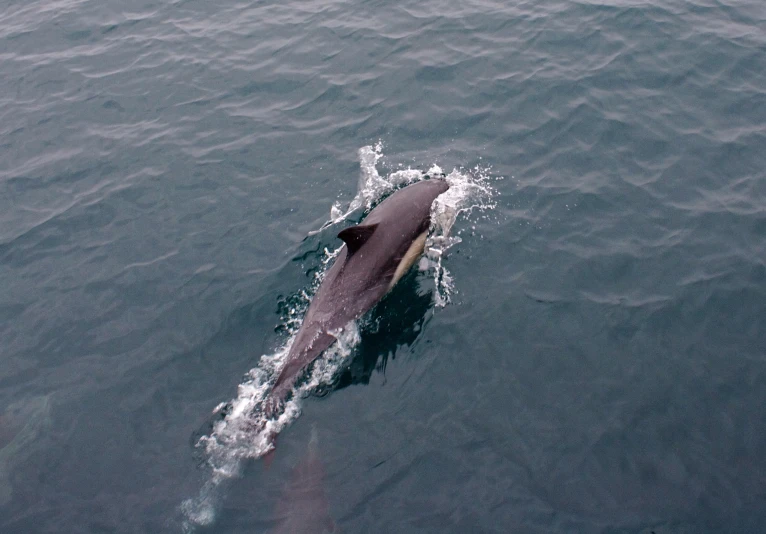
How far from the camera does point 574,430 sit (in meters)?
10.8

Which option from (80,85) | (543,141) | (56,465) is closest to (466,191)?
(543,141)

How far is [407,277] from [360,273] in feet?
4.19

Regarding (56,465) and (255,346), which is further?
(255,346)

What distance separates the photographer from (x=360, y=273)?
12758mm

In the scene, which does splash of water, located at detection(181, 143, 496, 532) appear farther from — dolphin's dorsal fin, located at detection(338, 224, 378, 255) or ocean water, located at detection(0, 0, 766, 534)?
dolphin's dorsal fin, located at detection(338, 224, 378, 255)

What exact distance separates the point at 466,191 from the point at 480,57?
23.7 ft

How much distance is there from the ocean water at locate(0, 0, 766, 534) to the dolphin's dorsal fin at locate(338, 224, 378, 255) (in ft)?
4.60

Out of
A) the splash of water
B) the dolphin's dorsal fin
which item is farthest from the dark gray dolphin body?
the splash of water

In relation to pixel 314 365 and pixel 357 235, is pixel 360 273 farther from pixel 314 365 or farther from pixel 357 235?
pixel 314 365

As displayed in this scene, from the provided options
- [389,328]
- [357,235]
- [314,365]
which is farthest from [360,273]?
[314,365]

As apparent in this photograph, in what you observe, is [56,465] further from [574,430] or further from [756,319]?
[756,319]

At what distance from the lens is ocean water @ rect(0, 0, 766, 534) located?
10305 mm

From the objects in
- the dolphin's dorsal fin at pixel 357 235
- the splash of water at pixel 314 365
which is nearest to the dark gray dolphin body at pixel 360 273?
the dolphin's dorsal fin at pixel 357 235

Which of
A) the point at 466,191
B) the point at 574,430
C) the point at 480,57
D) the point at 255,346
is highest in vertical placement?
the point at 480,57
